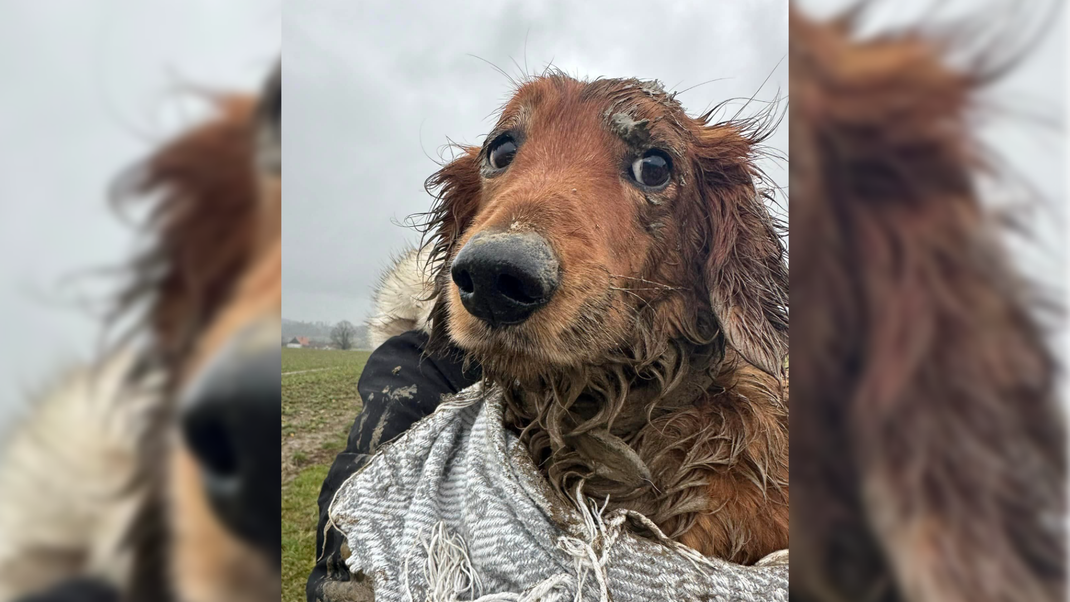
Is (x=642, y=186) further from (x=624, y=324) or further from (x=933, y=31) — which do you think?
(x=933, y=31)

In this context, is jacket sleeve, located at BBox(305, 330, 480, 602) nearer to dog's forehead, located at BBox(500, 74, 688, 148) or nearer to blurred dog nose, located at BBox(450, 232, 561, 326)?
blurred dog nose, located at BBox(450, 232, 561, 326)

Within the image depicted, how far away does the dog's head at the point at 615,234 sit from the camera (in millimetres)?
775

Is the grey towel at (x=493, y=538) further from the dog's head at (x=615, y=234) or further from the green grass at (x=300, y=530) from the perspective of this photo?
the green grass at (x=300, y=530)

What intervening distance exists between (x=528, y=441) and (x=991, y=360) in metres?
0.80

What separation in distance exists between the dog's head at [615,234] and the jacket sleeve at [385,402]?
13.7 inches

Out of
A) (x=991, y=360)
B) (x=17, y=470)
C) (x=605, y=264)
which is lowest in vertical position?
(x=17, y=470)

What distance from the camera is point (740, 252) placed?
94cm

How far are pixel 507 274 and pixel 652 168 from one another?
0.37 meters

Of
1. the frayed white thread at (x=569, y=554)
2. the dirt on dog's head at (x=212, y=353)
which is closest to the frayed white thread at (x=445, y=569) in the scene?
the frayed white thread at (x=569, y=554)

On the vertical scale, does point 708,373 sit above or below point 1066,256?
below

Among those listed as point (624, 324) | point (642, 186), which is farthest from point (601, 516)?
point (642, 186)

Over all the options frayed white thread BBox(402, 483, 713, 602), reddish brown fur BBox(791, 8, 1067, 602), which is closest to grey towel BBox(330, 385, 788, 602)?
frayed white thread BBox(402, 483, 713, 602)

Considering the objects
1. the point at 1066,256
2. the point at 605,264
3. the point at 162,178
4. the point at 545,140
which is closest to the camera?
the point at 1066,256

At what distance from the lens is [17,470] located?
1.09 feet
